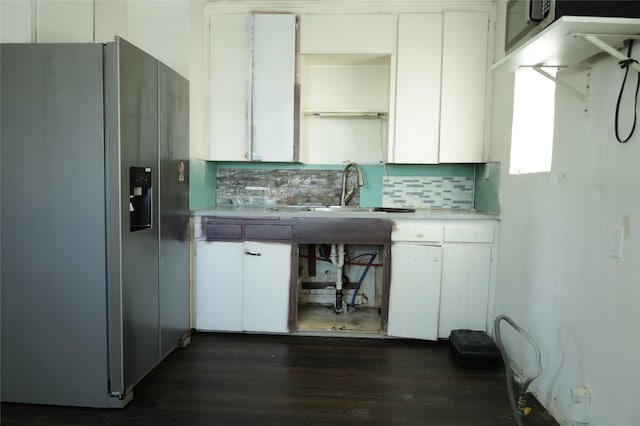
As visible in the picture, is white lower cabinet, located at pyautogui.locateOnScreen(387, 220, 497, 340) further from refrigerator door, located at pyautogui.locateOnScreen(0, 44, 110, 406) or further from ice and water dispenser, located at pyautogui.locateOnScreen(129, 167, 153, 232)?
refrigerator door, located at pyautogui.locateOnScreen(0, 44, 110, 406)

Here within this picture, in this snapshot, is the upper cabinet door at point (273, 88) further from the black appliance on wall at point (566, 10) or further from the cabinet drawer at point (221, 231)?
the black appliance on wall at point (566, 10)

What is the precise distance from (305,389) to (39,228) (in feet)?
5.02

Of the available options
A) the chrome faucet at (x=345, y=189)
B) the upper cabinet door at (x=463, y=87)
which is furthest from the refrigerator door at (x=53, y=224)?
the upper cabinet door at (x=463, y=87)

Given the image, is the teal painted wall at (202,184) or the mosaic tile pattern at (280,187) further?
the mosaic tile pattern at (280,187)

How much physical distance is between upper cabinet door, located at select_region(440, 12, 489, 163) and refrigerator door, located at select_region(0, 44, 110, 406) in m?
2.25

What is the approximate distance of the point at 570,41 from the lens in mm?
1507

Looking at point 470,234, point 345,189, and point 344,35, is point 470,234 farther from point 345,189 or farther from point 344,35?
point 344,35

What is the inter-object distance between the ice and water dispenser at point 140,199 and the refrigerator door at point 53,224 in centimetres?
18

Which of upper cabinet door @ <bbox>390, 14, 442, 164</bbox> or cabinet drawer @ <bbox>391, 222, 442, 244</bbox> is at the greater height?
upper cabinet door @ <bbox>390, 14, 442, 164</bbox>

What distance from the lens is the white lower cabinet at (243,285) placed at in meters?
2.91

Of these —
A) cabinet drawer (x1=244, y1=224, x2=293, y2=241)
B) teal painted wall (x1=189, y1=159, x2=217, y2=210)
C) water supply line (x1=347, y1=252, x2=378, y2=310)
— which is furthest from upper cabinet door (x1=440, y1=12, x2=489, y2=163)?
teal painted wall (x1=189, y1=159, x2=217, y2=210)

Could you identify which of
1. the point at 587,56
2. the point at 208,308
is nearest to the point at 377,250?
the point at 208,308

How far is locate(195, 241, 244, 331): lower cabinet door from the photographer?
2.93 metres

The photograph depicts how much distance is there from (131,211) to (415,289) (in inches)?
73.3
